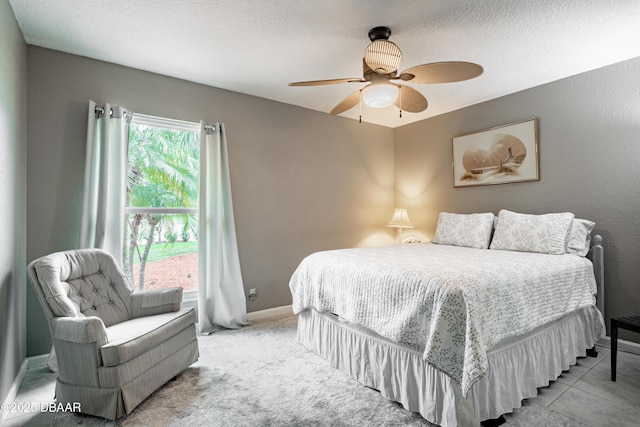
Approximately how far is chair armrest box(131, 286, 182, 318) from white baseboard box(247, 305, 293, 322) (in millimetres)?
1223

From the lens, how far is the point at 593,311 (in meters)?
2.70

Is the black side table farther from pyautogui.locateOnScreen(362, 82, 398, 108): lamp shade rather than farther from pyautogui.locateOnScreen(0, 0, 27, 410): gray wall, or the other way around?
pyautogui.locateOnScreen(0, 0, 27, 410): gray wall

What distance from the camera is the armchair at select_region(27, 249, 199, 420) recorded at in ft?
5.91

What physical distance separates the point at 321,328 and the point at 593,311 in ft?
7.50

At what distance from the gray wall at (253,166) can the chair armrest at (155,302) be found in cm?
82

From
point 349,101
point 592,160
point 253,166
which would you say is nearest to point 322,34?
point 349,101

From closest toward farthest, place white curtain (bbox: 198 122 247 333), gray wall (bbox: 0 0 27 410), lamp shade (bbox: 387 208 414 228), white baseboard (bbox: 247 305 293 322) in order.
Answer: gray wall (bbox: 0 0 27 410), white curtain (bbox: 198 122 247 333), white baseboard (bbox: 247 305 293 322), lamp shade (bbox: 387 208 414 228)

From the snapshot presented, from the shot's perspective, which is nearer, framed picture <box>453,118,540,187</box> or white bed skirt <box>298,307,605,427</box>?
white bed skirt <box>298,307,605,427</box>

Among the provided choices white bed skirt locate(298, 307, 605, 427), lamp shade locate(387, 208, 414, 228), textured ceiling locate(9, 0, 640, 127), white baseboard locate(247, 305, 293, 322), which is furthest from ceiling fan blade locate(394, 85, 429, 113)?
white baseboard locate(247, 305, 293, 322)

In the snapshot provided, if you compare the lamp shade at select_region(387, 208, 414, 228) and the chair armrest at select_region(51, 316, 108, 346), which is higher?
the lamp shade at select_region(387, 208, 414, 228)

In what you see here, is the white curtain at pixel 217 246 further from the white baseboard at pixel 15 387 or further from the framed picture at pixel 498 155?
the framed picture at pixel 498 155

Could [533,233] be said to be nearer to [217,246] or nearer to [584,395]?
[584,395]

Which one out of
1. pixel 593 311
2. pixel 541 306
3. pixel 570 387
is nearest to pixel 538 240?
pixel 593 311

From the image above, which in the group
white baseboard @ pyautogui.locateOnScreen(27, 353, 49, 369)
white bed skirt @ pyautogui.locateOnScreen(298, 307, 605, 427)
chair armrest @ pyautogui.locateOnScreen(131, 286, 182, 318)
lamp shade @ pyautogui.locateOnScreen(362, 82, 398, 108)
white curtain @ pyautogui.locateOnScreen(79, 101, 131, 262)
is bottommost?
white baseboard @ pyautogui.locateOnScreen(27, 353, 49, 369)
